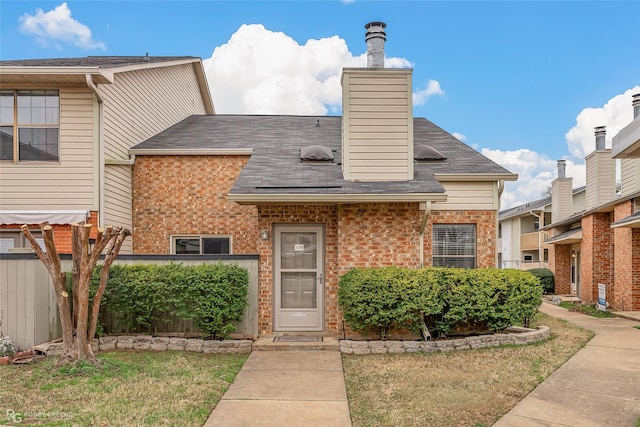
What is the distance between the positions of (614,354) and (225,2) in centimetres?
1201

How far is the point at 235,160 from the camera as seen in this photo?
1108cm

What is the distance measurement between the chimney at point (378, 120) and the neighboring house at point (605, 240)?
690 cm

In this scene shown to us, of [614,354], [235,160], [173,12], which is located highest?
[173,12]

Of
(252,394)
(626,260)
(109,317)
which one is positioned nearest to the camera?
(252,394)

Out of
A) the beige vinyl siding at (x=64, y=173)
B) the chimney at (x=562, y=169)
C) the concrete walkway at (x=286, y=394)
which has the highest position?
the chimney at (x=562, y=169)

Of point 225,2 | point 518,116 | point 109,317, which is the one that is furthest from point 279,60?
point 109,317

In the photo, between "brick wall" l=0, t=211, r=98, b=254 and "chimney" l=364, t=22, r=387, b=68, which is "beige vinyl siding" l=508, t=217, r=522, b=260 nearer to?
"chimney" l=364, t=22, r=387, b=68

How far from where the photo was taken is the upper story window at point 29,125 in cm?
971

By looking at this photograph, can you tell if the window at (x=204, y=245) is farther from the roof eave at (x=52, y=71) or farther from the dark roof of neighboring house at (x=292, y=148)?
the roof eave at (x=52, y=71)

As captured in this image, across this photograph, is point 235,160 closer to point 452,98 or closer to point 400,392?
point 400,392

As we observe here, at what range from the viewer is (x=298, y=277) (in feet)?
29.7

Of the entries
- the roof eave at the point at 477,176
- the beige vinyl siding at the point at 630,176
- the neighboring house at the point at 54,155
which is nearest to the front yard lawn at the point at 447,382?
the roof eave at the point at 477,176

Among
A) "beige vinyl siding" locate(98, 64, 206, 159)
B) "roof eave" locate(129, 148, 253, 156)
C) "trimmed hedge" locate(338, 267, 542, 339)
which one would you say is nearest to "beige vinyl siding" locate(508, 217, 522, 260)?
"beige vinyl siding" locate(98, 64, 206, 159)

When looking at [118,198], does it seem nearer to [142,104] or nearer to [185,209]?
[185,209]
